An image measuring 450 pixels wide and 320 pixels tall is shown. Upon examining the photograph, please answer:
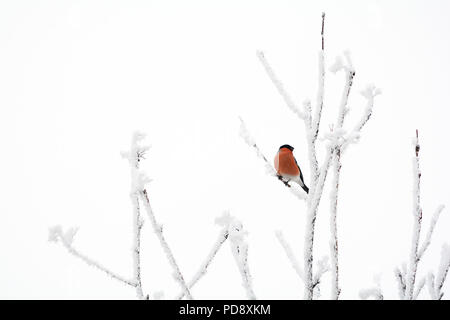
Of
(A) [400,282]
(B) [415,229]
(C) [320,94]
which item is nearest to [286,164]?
(A) [400,282]

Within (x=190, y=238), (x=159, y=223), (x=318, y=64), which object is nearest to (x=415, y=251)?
(x=318, y=64)

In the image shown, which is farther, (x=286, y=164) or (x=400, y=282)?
(x=286, y=164)

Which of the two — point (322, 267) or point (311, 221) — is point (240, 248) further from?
point (322, 267)

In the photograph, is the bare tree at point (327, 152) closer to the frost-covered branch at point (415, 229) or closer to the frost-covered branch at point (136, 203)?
the frost-covered branch at point (415, 229)

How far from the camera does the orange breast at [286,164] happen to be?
5.83 m

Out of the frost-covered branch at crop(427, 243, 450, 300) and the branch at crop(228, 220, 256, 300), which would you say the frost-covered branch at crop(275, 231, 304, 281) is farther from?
the frost-covered branch at crop(427, 243, 450, 300)

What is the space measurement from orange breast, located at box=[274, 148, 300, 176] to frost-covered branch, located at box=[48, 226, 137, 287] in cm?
420

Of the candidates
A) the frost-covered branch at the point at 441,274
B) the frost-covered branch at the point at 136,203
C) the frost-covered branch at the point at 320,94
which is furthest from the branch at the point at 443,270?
the frost-covered branch at the point at 136,203

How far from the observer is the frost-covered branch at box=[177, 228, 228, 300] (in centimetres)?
167

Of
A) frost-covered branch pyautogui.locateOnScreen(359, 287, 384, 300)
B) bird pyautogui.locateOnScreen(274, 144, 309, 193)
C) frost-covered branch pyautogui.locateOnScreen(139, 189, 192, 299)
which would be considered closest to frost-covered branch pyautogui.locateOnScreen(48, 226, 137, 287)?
frost-covered branch pyautogui.locateOnScreen(139, 189, 192, 299)

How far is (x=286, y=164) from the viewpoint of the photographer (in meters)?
5.83

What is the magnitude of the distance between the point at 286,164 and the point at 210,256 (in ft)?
13.9
